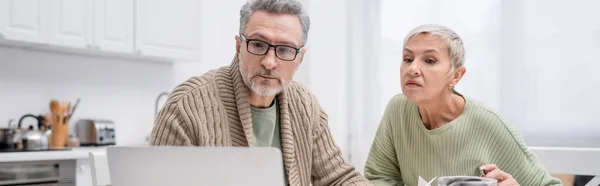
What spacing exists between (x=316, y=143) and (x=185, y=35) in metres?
2.37

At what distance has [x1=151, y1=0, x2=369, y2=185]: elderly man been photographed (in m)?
1.39

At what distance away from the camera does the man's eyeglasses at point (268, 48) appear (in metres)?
1.41

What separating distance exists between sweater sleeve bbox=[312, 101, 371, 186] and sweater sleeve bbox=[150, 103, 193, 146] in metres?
0.41

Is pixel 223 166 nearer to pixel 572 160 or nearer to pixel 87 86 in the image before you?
pixel 572 160

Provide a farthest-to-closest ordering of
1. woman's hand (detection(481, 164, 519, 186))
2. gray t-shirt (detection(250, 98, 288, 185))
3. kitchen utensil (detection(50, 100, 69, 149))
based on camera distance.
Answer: kitchen utensil (detection(50, 100, 69, 149)), gray t-shirt (detection(250, 98, 288, 185)), woman's hand (detection(481, 164, 519, 186))

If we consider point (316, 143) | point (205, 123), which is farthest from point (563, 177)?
point (205, 123)

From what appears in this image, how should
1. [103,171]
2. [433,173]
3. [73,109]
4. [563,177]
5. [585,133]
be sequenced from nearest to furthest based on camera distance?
[103,171]
[433,173]
[563,177]
[585,133]
[73,109]

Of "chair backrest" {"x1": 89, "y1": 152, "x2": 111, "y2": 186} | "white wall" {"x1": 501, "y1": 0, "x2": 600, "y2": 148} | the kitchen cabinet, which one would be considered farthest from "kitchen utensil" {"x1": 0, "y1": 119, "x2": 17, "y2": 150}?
"white wall" {"x1": 501, "y1": 0, "x2": 600, "y2": 148}

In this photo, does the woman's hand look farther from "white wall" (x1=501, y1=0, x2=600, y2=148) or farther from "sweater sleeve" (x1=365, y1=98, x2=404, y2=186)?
"white wall" (x1=501, y1=0, x2=600, y2=148)

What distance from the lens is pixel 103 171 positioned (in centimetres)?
133

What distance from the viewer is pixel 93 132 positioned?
11.6ft

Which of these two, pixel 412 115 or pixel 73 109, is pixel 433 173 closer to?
pixel 412 115

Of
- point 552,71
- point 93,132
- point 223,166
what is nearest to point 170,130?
point 223,166

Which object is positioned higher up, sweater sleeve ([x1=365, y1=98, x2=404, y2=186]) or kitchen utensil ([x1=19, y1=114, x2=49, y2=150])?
sweater sleeve ([x1=365, y1=98, x2=404, y2=186])
